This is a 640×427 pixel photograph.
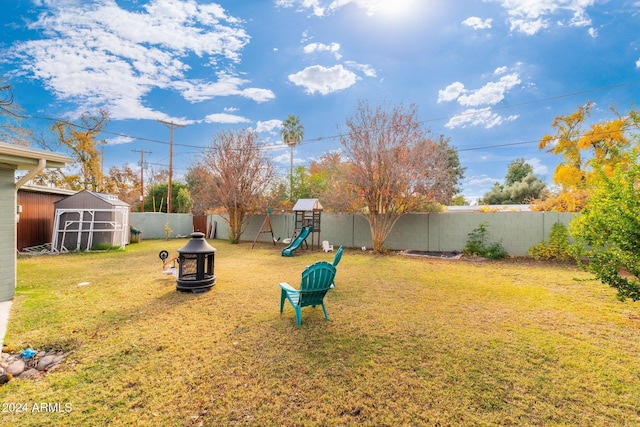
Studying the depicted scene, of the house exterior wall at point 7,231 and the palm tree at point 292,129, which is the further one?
the palm tree at point 292,129

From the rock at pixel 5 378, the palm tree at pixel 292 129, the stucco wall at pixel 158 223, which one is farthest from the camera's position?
the palm tree at pixel 292 129

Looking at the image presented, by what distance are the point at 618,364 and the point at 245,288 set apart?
17.0 ft

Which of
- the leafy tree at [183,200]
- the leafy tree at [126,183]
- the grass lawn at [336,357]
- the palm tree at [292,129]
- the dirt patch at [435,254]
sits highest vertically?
the palm tree at [292,129]

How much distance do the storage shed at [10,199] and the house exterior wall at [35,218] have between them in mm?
7677

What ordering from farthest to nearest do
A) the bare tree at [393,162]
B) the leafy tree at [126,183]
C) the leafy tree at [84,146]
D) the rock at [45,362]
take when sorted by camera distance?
the leafy tree at [126,183] < the leafy tree at [84,146] < the bare tree at [393,162] < the rock at [45,362]

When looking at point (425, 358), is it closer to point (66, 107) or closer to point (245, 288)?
point (245, 288)

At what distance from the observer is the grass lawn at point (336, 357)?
196 cm

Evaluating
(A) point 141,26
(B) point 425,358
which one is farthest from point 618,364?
(A) point 141,26

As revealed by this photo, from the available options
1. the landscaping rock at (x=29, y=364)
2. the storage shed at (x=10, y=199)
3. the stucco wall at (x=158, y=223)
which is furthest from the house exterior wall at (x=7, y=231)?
the stucco wall at (x=158, y=223)

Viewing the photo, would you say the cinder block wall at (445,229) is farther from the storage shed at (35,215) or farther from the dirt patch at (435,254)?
the storage shed at (35,215)

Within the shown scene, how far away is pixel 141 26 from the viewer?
30.1ft

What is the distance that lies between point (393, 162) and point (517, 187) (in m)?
21.4

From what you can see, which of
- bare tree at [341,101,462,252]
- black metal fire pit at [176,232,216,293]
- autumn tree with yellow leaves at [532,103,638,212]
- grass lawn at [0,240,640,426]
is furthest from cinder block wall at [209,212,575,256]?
black metal fire pit at [176,232,216,293]

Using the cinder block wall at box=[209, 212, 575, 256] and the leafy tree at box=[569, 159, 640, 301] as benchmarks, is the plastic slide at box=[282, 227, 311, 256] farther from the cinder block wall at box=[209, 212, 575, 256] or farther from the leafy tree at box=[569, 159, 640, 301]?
the leafy tree at box=[569, 159, 640, 301]
